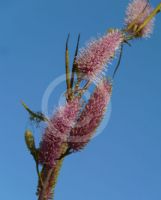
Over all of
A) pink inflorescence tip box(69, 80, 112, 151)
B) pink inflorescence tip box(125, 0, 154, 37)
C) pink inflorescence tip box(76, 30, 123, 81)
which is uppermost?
pink inflorescence tip box(125, 0, 154, 37)

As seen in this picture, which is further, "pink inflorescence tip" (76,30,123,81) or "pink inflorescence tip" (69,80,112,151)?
"pink inflorescence tip" (76,30,123,81)

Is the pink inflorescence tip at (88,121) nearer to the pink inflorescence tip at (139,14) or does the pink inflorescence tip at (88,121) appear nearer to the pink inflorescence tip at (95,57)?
the pink inflorescence tip at (95,57)

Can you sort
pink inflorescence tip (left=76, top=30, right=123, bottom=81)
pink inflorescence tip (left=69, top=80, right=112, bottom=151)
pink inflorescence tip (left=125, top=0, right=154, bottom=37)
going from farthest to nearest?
pink inflorescence tip (left=125, top=0, right=154, bottom=37)
pink inflorescence tip (left=76, top=30, right=123, bottom=81)
pink inflorescence tip (left=69, top=80, right=112, bottom=151)

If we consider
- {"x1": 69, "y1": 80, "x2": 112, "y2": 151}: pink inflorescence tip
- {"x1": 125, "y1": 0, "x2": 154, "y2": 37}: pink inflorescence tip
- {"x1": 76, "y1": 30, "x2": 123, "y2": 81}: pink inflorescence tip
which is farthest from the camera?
{"x1": 125, "y1": 0, "x2": 154, "y2": 37}: pink inflorescence tip

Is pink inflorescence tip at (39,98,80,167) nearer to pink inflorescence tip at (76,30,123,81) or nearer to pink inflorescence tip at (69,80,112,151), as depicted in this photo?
pink inflorescence tip at (69,80,112,151)

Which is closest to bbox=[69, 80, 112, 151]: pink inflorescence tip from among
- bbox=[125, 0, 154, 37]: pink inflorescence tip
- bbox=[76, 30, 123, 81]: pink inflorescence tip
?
bbox=[76, 30, 123, 81]: pink inflorescence tip

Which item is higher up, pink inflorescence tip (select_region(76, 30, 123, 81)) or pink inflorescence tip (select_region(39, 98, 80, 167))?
pink inflorescence tip (select_region(76, 30, 123, 81))

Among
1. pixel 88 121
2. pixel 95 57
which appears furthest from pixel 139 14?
pixel 88 121
